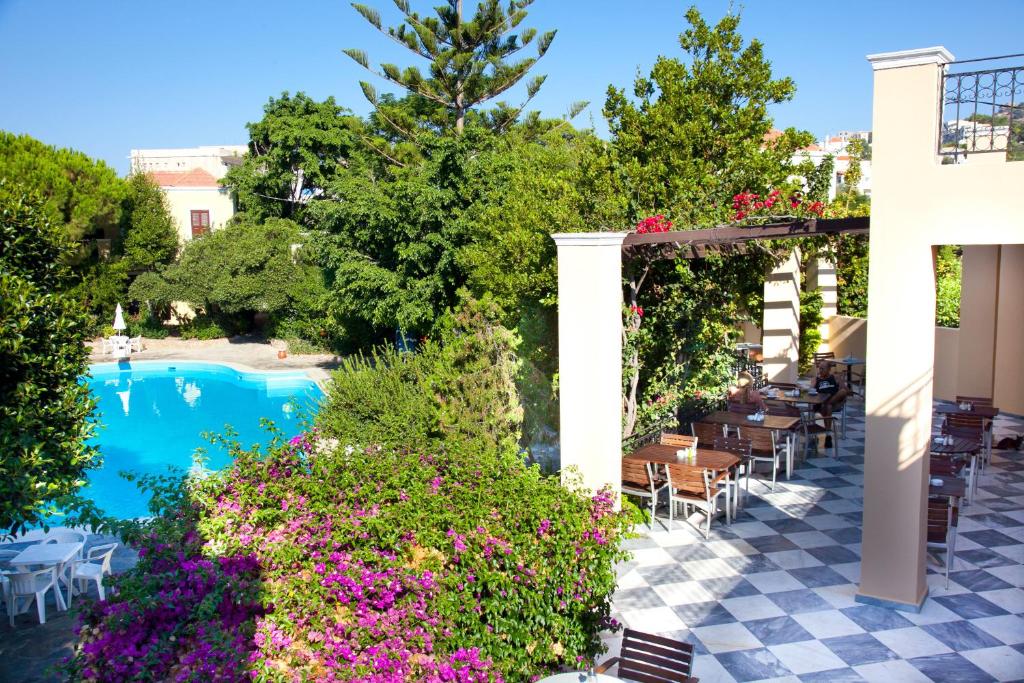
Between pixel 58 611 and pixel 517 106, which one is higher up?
pixel 517 106

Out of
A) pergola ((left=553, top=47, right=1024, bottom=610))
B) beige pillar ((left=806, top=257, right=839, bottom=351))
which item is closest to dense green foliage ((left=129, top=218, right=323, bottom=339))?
beige pillar ((left=806, top=257, right=839, bottom=351))

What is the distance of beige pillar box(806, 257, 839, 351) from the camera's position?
1459cm

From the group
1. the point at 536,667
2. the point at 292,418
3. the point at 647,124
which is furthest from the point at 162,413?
the point at 536,667

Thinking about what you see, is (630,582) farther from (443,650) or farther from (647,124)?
(647,124)

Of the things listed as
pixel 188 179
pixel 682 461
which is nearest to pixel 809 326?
pixel 682 461

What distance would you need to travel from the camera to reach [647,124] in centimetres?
1158

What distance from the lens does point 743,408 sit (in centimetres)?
1011

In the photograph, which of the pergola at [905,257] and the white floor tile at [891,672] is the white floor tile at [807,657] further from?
the pergola at [905,257]

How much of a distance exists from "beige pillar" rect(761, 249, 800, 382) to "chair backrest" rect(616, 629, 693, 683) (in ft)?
30.3

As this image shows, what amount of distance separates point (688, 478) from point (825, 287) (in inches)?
353

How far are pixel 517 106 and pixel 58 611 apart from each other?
53.2 ft

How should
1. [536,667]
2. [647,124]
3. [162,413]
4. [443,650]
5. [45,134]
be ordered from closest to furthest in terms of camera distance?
[443,650]
[536,667]
[647,124]
[162,413]
[45,134]

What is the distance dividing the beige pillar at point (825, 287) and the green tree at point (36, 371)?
481 inches

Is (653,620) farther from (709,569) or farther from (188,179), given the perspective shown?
(188,179)
